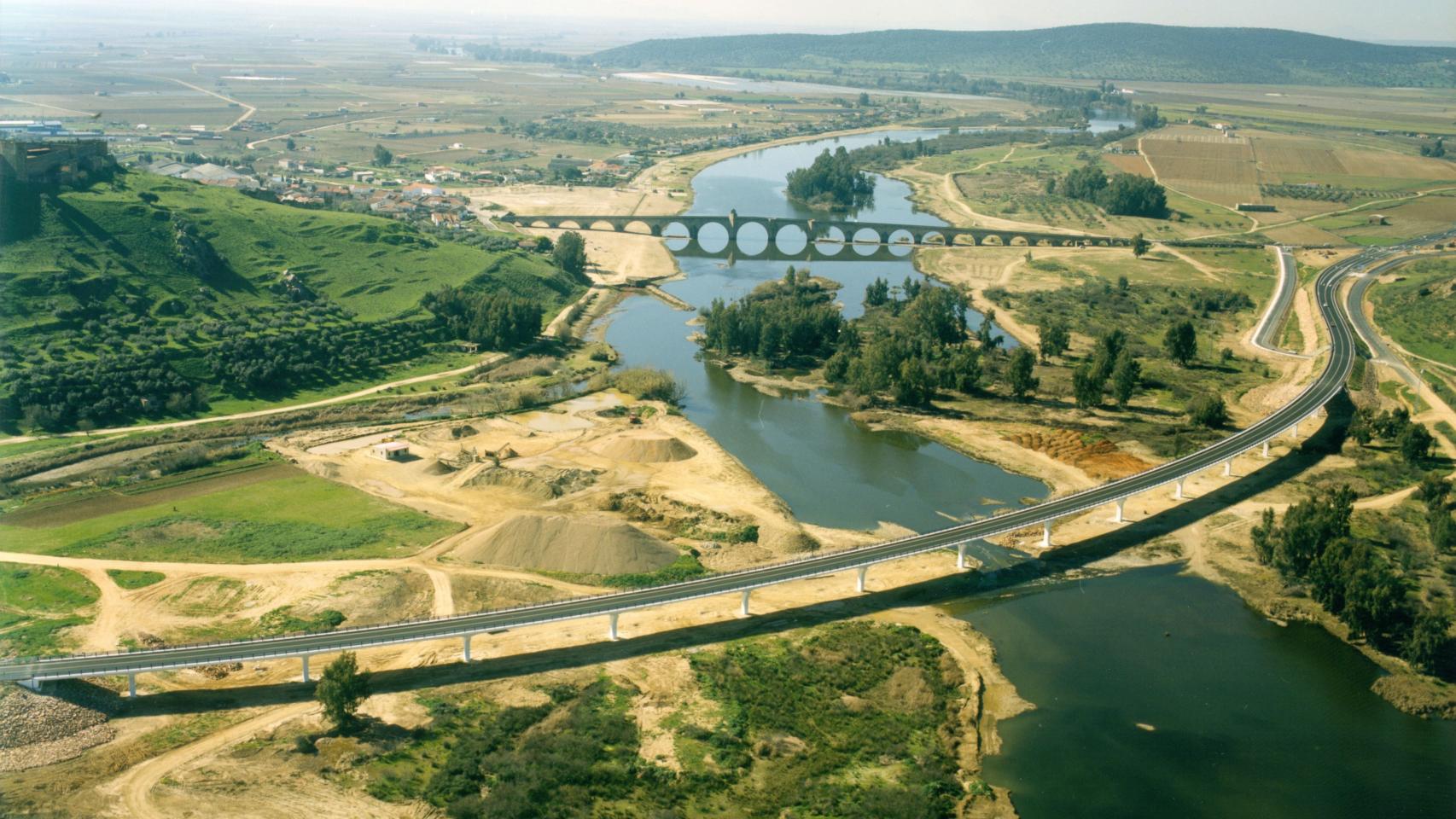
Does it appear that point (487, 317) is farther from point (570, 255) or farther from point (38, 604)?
point (38, 604)

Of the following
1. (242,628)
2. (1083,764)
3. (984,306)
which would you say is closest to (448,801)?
(242,628)

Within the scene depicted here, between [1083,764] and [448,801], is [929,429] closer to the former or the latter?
[1083,764]

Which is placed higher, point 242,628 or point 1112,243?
point 1112,243

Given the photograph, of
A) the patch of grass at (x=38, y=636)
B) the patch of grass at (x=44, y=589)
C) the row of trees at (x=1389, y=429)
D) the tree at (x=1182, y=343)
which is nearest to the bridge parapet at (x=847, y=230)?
the tree at (x=1182, y=343)

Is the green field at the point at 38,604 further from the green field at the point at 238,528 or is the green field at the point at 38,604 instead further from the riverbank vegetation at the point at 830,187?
the riverbank vegetation at the point at 830,187

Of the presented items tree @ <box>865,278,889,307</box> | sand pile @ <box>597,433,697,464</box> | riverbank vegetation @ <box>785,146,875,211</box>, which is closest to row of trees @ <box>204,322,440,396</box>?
sand pile @ <box>597,433,697,464</box>
